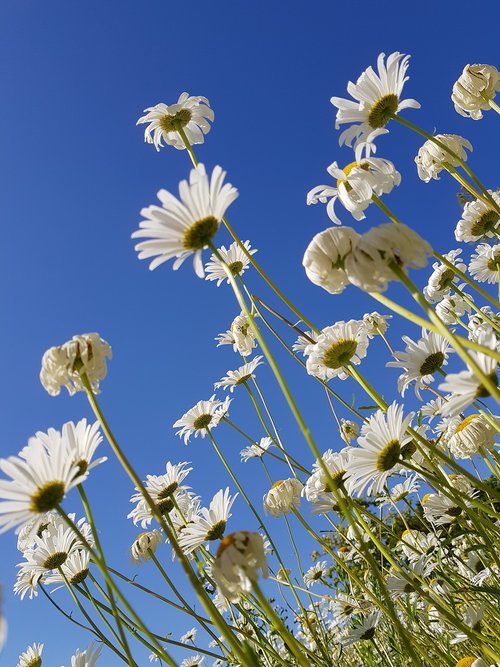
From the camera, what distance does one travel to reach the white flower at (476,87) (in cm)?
264


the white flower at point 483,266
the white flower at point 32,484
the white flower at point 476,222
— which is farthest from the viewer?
the white flower at point 483,266

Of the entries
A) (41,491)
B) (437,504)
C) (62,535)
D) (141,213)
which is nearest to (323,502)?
(437,504)

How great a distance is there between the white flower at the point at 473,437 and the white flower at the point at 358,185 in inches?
45.2

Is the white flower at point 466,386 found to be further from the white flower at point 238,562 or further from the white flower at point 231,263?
the white flower at point 231,263

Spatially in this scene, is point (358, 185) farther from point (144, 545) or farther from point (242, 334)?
point (144, 545)

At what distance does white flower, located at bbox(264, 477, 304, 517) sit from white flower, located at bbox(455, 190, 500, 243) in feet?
5.45

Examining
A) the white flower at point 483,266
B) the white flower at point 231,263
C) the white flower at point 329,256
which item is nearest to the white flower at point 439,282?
the white flower at point 483,266

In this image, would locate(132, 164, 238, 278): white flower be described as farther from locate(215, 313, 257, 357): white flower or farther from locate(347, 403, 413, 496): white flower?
locate(215, 313, 257, 357): white flower

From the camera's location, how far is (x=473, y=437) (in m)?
2.59

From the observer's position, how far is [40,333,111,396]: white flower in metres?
1.54

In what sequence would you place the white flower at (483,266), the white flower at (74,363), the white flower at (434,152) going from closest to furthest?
the white flower at (74,363) → the white flower at (434,152) → the white flower at (483,266)

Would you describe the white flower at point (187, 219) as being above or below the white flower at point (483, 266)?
below

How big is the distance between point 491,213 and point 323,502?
1.80 m

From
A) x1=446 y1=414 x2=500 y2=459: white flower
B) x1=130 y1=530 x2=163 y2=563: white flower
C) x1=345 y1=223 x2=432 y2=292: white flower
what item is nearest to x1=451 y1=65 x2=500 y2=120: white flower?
x1=446 y1=414 x2=500 y2=459: white flower
